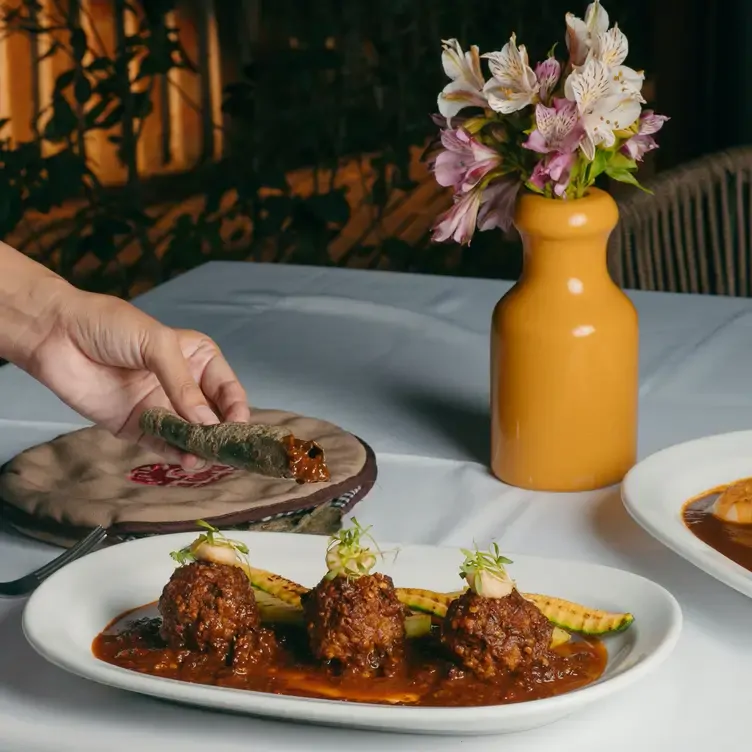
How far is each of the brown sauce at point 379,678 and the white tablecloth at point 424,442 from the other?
0.08ft

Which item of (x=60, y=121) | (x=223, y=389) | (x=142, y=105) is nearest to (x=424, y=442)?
(x=223, y=389)

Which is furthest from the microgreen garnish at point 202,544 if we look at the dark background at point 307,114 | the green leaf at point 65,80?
the green leaf at point 65,80

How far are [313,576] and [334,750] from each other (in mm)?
176

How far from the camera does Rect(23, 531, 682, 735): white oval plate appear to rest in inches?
26.5

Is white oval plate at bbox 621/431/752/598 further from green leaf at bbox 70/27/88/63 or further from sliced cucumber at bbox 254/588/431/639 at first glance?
green leaf at bbox 70/27/88/63

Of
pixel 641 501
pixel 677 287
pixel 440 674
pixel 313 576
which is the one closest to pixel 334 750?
pixel 440 674

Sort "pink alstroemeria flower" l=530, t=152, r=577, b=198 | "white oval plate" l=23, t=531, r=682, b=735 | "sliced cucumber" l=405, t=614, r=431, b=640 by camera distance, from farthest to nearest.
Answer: "pink alstroemeria flower" l=530, t=152, r=577, b=198, "sliced cucumber" l=405, t=614, r=431, b=640, "white oval plate" l=23, t=531, r=682, b=735

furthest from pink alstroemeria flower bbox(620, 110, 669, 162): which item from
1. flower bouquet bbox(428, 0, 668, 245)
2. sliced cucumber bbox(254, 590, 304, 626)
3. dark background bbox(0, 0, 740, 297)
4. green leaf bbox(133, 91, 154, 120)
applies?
green leaf bbox(133, 91, 154, 120)

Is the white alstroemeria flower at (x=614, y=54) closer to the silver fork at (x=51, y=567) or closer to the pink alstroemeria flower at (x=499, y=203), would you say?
the pink alstroemeria flower at (x=499, y=203)

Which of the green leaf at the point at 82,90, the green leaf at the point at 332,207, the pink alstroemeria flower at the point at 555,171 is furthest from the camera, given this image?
the green leaf at the point at 332,207

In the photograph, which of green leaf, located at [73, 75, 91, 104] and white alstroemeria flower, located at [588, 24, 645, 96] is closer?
white alstroemeria flower, located at [588, 24, 645, 96]

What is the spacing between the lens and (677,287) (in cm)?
207

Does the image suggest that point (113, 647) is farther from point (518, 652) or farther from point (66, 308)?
point (66, 308)

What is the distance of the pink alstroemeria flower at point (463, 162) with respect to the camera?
1015 millimetres
